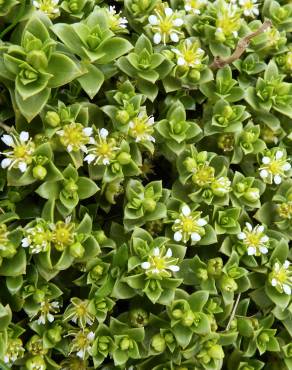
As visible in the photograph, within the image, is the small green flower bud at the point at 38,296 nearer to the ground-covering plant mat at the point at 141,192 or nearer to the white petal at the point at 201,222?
the ground-covering plant mat at the point at 141,192

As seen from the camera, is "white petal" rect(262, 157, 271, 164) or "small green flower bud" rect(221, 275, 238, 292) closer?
"small green flower bud" rect(221, 275, 238, 292)

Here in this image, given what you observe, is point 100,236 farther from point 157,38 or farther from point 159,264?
point 157,38

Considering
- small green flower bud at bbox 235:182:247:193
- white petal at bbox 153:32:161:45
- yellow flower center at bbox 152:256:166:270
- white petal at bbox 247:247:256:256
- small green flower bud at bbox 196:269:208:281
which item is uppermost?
white petal at bbox 153:32:161:45

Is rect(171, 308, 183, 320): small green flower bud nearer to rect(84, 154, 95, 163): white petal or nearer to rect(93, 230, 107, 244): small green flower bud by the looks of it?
rect(93, 230, 107, 244): small green flower bud

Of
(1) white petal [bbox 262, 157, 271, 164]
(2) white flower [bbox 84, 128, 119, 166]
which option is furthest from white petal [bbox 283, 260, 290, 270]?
(2) white flower [bbox 84, 128, 119, 166]

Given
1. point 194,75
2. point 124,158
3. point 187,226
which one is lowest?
point 187,226

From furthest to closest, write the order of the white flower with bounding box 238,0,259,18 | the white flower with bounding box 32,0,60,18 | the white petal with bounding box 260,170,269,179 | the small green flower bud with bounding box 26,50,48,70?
the white flower with bounding box 238,0,259,18
the white petal with bounding box 260,170,269,179
the white flower with bounding box 32,0,60,18
the small green flower bud with bounding box 26,50,48,70

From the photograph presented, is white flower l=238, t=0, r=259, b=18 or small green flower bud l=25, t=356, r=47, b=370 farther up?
white flower l=238, t=0, r=259, b=18

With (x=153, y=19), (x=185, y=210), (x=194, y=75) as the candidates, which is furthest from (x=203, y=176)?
(x=153, y=19)
